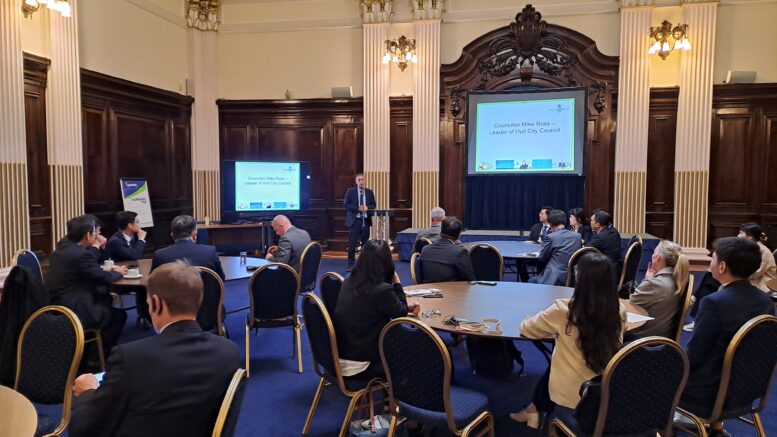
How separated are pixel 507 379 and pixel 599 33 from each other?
732 centimetres

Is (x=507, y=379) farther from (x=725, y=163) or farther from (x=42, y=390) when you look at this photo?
(x=725, y=163)

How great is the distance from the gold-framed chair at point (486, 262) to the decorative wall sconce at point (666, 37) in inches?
227

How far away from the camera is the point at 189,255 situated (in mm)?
4094

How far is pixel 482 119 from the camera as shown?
928 cm

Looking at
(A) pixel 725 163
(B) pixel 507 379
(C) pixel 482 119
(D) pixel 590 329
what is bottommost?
(B) pixel 507 379

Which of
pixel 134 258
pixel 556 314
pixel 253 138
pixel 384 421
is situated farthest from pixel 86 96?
pixel 556 314

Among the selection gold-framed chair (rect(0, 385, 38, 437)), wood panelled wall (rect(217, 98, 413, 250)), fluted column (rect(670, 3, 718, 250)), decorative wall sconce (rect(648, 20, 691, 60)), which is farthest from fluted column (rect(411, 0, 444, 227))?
gold-framed chair (rect(0, 385, 38, 437))

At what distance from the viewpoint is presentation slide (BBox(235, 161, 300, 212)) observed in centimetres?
891

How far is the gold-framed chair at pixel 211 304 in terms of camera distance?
12.4 ft

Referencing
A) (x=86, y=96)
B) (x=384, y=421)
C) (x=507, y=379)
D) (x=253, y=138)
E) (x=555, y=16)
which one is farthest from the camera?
(x=253, y=138)

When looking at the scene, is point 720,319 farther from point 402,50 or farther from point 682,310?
point 402,50

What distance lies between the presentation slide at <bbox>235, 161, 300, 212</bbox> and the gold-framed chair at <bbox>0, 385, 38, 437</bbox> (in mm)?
7244

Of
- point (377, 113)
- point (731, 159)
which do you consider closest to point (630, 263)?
point (731, 159)

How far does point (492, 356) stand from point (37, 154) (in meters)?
6.48
